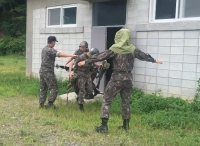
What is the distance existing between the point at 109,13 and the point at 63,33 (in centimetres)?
→ 224

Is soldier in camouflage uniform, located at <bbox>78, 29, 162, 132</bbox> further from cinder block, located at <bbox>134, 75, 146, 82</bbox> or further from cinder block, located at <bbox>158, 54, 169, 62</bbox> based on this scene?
cinder block, located at <bbox>134, 75, 146, 82</bbox>

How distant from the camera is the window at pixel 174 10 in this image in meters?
7.02

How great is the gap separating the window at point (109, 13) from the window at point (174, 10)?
3.54ft

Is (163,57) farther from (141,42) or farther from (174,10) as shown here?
(174,10)

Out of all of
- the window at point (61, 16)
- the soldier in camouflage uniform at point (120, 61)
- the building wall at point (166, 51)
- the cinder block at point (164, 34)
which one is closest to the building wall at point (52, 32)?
the window at point (61, 16)

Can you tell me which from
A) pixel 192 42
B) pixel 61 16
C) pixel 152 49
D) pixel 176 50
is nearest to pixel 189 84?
pixel 176 50

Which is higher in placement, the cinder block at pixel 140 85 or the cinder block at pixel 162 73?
the cinder block at pixel 162 73

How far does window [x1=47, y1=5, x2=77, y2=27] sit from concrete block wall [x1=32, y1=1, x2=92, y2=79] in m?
0.21

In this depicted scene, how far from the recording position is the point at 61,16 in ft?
34.4

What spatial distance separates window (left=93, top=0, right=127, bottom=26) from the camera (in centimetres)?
848

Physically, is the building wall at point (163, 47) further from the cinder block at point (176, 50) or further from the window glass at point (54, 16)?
the window glass at point (54, 16)

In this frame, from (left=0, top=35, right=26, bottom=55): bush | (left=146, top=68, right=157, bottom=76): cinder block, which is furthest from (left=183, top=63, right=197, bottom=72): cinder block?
(left=0, top=35, right=26, bottom=55): bush

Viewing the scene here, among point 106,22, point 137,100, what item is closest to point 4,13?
point 106,22

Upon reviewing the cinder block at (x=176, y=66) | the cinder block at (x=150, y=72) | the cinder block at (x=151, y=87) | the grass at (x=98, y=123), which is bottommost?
the grass at (x=98, y=123)
